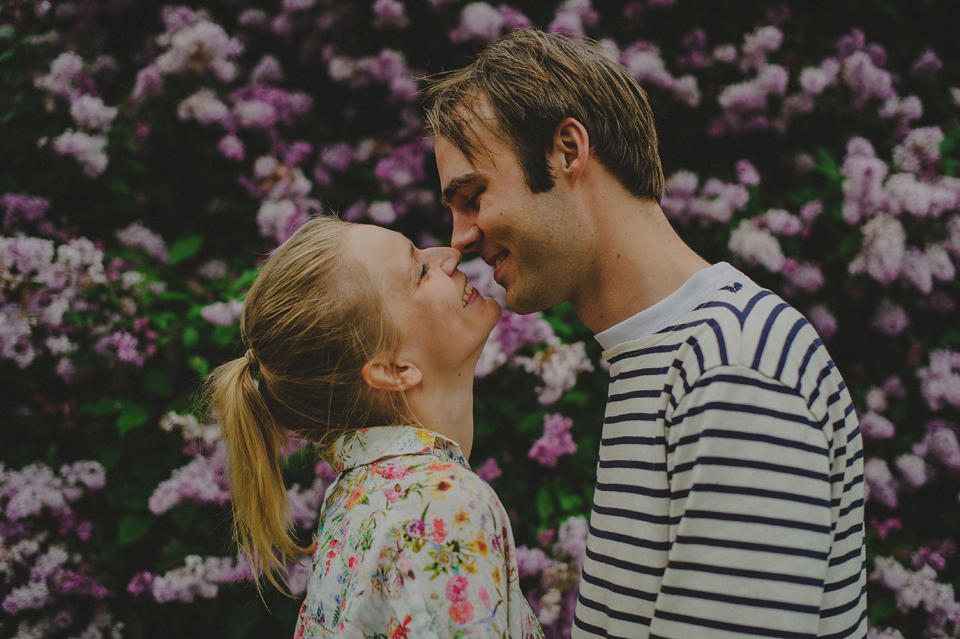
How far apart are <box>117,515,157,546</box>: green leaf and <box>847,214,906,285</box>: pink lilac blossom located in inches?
144

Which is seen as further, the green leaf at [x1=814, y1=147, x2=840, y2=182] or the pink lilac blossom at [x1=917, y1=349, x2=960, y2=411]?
the green leaf at [x1=814, y1=147, x2=840, y2=182]

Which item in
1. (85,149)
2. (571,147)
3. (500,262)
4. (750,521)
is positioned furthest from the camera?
(85,149)

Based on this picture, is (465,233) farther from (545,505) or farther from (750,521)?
(545,505)

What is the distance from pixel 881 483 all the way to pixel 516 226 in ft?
8.29

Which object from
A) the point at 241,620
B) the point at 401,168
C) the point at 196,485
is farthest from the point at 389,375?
the point at 401,168

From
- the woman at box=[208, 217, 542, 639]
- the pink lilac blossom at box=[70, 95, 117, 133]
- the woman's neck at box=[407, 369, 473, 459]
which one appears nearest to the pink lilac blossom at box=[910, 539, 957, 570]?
the woman at box=[208, 217, 542, 639]

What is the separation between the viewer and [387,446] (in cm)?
142

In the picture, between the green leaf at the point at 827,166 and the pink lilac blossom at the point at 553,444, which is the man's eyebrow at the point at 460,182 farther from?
the green leaf at the point at 827,166

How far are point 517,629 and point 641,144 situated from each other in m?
1.39

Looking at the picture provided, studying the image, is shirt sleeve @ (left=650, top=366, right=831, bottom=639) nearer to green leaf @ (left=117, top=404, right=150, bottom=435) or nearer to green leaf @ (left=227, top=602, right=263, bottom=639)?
green leaf @ (left=227, top=602, right=263, bottom=639)

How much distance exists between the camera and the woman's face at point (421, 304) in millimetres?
1502

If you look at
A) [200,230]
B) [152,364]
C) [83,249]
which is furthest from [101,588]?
[200,230]

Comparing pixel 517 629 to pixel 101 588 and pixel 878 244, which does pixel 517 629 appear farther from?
pixel 878 244

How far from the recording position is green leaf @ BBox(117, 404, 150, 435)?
89.8 inches
